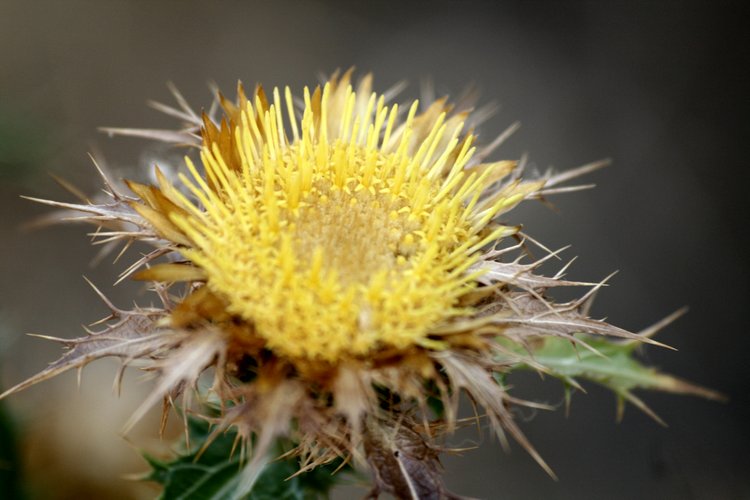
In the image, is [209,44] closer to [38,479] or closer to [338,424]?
[38,479]

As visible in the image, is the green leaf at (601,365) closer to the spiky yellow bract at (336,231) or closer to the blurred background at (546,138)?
the spiky yellow bract at (336,231)

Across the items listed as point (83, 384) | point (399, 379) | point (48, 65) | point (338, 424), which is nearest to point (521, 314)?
point (399, 379)

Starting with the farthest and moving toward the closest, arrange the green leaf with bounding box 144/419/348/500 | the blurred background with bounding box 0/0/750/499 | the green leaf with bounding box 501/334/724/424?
the blurred background with bounding box 0/0/750/499, the green leaf with bounding box 501/334/724/424, the green leaf with bounding box 144/419/348/500

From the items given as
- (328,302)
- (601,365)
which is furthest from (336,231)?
(601,365)

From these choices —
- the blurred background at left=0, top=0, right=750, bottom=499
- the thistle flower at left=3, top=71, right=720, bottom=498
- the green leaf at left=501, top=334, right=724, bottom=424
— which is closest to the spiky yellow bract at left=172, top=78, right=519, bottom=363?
the thistle flower at left=3, top=71, right=720, bottom=498

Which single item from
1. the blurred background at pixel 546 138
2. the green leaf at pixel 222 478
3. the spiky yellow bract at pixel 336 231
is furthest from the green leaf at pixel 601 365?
the blurred background at pixel 546 138

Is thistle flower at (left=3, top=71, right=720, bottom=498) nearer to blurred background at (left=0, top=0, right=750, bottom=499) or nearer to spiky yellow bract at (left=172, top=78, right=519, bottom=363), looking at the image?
spiky yellow bract at (left=172, top=78, right=519, bottom=363)
